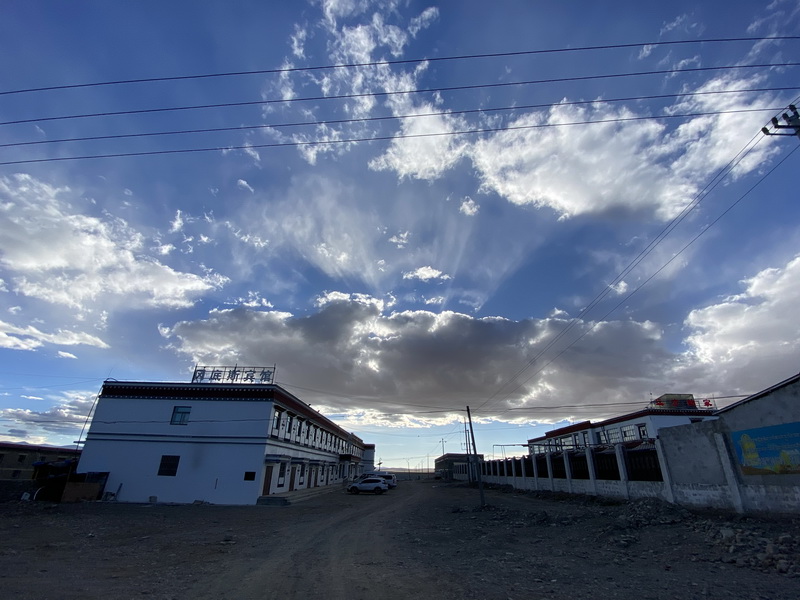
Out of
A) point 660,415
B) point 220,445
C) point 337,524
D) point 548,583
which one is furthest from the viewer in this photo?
point 660,415

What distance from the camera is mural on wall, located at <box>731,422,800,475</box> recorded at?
1190 cm

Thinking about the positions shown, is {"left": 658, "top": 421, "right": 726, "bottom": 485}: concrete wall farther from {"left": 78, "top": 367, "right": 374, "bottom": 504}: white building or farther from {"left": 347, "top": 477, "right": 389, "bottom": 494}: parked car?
{"left": 347, "top": 477, "right": 389, "bottom": 494}: parked car

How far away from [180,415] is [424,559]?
2724 cm

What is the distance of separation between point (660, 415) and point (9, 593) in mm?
47359

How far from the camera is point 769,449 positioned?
1261 cm

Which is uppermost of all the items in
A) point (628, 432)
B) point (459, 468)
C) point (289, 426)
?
point (628, 432)

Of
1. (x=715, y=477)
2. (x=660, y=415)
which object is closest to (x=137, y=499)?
(x=715, y=477)

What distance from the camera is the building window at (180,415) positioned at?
3105cm

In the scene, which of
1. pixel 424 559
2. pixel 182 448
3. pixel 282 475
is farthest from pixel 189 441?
pixel 424 559

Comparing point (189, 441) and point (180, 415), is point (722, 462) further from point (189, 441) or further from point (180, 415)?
point (180, 415)

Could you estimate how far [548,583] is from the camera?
8164mm

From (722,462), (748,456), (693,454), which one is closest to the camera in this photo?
(748,456)

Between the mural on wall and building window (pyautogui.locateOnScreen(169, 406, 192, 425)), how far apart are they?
32965 mm

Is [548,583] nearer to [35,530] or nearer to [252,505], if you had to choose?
[35,530]
